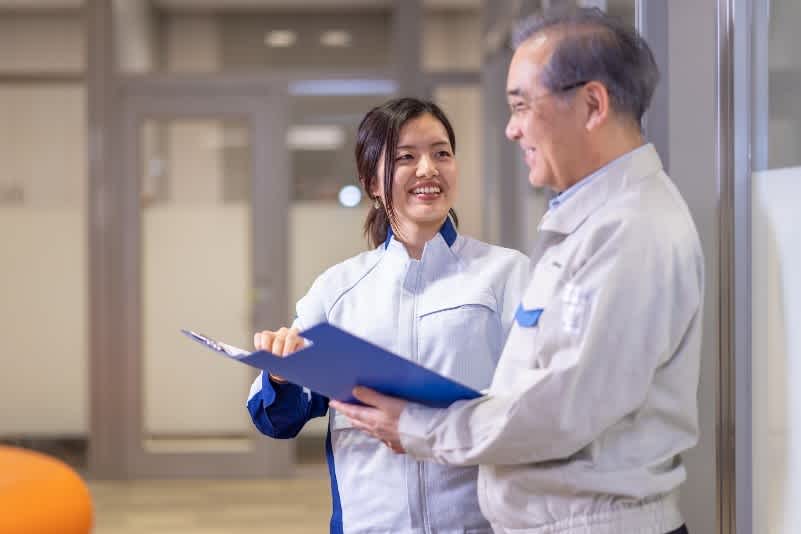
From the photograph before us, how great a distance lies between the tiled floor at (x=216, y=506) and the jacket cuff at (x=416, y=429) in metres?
3.70

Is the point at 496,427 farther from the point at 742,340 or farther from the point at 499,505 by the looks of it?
the point at 742,340

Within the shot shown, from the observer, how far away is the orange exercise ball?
262cm

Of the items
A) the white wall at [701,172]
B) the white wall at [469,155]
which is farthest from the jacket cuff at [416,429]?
the white wall at [469,155]

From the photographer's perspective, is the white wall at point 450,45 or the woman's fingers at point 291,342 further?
the white wall at point 450,45

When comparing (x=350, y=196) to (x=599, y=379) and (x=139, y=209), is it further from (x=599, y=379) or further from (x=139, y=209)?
(x=599, y=379)

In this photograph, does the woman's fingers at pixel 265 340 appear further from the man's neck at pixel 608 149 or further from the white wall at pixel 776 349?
the white wall at pixel 776 349

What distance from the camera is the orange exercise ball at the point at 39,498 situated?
262cm

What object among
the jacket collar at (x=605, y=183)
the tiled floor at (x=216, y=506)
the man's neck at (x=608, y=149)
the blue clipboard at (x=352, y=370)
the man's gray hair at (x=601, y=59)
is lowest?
the tiled floor at (x=216, y=506)

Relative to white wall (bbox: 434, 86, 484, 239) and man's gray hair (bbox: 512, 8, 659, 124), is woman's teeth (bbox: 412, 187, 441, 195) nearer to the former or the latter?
man's gray hair (bbox: 512, 8, 659, 124)

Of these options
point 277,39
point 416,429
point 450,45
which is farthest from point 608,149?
point 277,39

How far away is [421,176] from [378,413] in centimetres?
52

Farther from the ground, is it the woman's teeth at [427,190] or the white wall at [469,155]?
the white wall at [469,155]

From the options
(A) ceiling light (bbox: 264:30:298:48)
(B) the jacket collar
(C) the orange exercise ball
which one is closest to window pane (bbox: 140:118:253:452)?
(A) ceiling light (bbox: 264:30:298:48)

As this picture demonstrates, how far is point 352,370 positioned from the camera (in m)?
1.34
